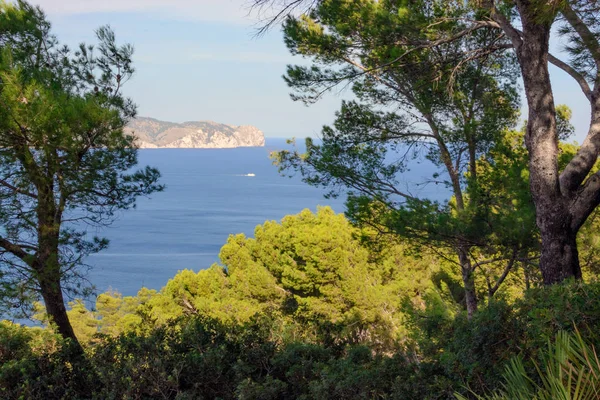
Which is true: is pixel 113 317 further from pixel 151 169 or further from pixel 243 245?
pixel 151 169

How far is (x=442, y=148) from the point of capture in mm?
7445

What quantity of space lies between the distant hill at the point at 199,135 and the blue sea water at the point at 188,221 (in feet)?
101

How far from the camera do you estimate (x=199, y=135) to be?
13738cm

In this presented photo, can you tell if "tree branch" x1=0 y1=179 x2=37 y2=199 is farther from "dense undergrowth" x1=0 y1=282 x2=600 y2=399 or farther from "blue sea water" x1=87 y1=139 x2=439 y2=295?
"blue sea water" x1=87 y1=139 x2=439 y2=295

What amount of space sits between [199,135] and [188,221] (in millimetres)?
87953

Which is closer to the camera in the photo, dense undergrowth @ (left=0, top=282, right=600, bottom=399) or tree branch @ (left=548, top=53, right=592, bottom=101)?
dense undergrowth @ (left=0, top=282, right=600, bottom=399)

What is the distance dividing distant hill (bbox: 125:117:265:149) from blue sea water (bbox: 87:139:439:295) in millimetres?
30807

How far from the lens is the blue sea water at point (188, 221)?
3766cm

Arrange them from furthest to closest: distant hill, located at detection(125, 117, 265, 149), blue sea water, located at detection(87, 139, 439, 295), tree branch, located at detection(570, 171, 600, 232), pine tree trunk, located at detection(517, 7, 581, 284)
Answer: distant hill, located at detection(125, 117, 265, 149) → blue sea water, located at detection(87, 139, 439, 295) → pine tree trunk, located at detection(517, 7, 581, 284) → tree branch, located at detection(570, 171, 600, 232)

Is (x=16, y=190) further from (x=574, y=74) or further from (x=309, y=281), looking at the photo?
(x=309, y=281)

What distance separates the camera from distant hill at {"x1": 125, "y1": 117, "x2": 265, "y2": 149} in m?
121

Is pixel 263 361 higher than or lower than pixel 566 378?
lower

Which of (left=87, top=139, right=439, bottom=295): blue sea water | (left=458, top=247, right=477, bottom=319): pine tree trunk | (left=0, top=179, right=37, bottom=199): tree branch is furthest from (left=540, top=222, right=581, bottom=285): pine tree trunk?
(left=87, top=139, right=439, bottom=295): blue sea water

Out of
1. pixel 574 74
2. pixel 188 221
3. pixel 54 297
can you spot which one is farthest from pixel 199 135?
pixel 574 74
